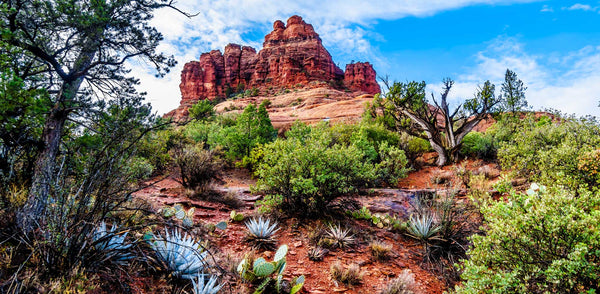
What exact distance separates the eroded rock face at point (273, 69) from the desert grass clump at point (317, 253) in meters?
64.1

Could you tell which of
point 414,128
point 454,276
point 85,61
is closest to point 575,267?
point 454,276

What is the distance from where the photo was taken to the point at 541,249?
2.76 metres

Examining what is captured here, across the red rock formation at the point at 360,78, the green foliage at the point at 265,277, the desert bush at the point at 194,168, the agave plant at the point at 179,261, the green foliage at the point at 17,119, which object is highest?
the red rock formation at the point at 360,78

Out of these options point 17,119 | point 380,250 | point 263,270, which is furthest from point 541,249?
point 17,119

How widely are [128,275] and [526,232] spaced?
4.53m

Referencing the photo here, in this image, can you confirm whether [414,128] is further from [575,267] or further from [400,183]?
[575,267]

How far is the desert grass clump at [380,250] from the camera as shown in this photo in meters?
→ 5.00

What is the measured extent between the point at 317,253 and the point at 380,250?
51.4 inches

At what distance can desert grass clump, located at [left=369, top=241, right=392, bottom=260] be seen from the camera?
4996 millimetres

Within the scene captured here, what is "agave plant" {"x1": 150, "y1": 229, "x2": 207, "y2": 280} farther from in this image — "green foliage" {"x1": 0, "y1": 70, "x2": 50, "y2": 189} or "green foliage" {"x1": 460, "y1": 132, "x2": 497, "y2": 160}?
"green foliage" {"x1": 460, "y1": 132, "x2": 497, "y2": 160}

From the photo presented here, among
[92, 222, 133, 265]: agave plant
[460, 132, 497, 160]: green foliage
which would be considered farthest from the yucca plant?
[460, 132, 497, 160]: green foliage

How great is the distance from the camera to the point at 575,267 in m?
2.30

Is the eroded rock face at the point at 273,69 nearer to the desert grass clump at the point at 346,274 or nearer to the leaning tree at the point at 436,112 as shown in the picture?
the leaning tree at the point at 436,112

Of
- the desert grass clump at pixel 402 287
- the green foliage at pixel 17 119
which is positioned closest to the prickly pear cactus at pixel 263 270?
the desert grass clump at pixel 402 287
